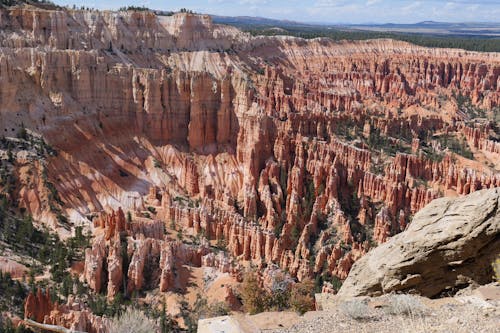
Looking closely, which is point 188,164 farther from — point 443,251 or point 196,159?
point 443,251

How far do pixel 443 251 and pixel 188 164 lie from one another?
3516 cm

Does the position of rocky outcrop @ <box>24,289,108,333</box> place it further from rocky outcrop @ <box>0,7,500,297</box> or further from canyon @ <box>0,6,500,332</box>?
rocky outcrop @ <box>0,7,500,297</box>

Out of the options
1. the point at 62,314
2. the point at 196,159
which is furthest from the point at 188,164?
the point at 62,314

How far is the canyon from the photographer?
33938 mm

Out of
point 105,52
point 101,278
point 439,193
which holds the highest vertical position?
point 105,52

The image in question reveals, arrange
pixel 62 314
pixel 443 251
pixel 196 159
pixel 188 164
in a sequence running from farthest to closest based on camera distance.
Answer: pixel 196 159 < pixel 188 164 < pixel 62 314 < pixel 443 251

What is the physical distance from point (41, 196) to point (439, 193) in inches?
1159

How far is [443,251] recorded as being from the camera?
13.0 m

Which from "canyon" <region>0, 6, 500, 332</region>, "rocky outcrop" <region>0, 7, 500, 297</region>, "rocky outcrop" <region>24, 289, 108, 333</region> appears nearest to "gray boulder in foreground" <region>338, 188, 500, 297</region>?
"rocky outcrop" <region>24, 289, 108, 333</region>

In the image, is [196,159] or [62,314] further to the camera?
[196,159]

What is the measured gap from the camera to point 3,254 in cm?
3039

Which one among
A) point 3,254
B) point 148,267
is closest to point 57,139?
point 3,254

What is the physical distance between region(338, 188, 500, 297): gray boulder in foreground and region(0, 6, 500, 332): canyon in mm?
14418

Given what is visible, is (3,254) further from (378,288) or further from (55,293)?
(378,288)
